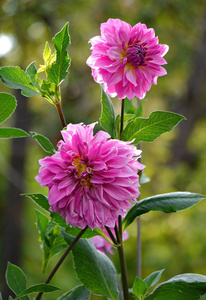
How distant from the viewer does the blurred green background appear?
2232mm

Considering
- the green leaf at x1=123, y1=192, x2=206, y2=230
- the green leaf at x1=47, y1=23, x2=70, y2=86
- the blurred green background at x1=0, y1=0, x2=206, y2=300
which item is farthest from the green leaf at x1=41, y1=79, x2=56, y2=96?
the blurred green background at x1=0, y1=0, x2=206, y2=300

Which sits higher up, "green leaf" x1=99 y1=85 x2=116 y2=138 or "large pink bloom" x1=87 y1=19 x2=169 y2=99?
"large pink bloom" x1=87 y1=19 x2=169 y2=99

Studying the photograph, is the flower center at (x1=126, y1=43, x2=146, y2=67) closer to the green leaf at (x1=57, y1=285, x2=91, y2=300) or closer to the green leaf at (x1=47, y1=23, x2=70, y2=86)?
the green leaf at (x1=47, y1=23, x2=70, y2=86)

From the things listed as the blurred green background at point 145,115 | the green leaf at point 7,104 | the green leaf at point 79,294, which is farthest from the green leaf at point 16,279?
the blurred green background at point 145,115

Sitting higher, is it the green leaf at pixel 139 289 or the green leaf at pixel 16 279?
the green leaf at pixel 16 279

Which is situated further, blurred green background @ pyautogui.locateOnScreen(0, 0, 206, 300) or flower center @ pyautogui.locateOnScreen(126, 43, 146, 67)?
blurred green background @ pyautogui.locateOnScreen(0, 0, 206, 300)

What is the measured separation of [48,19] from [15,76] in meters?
2.64

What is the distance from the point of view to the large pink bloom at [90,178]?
34cm

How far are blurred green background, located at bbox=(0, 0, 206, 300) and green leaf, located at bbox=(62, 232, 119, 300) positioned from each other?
5.33 feet

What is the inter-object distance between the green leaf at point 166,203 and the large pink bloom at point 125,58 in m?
0.10

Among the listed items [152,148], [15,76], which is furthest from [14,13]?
[15,76]

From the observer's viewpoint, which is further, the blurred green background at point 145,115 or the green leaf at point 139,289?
the blurred green background at point 145,115

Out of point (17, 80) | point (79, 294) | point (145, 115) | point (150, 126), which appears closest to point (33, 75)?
point (17, 80)

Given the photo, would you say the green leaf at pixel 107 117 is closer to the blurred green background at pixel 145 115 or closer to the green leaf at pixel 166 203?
the green leaf at pixel 166 203
